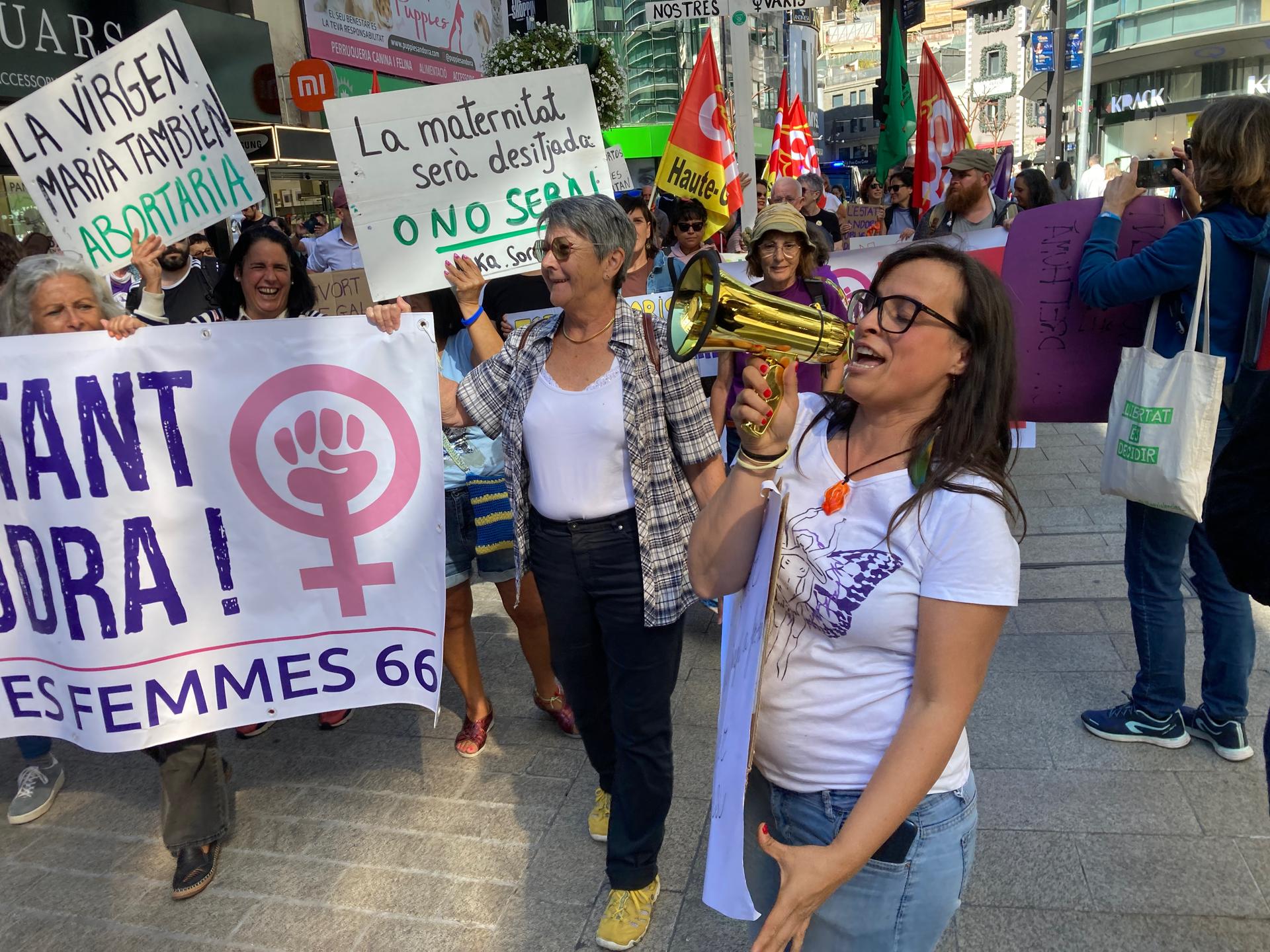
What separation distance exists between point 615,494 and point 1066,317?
193 cm

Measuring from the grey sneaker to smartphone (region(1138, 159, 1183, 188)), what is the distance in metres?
4.20

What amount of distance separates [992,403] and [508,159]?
253cm

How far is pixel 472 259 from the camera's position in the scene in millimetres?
3529

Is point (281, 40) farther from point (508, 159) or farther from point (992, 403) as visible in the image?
Result: point (992, 403)

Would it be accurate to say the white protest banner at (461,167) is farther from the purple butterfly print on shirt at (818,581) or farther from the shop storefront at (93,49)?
the shop storefront at (93,49)

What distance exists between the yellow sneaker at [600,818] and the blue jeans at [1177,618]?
5.97 feet

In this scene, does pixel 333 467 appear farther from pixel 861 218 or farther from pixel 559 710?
pixel 861 218

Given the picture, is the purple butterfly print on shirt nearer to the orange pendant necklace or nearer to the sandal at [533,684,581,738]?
the orange pendant necklace

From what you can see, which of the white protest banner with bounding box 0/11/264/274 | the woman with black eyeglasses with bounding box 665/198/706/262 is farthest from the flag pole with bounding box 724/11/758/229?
the white protest banner with bounding box 0/11/264/274

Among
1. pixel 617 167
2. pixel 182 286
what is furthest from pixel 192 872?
pixel 617 167

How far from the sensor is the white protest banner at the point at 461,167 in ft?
11.3

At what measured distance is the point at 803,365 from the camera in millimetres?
3900

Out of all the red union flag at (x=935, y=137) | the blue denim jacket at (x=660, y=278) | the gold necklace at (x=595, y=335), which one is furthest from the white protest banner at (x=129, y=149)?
the red union flag at (x=935, y=137)

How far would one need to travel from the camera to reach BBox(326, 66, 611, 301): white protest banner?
3.43 metres
